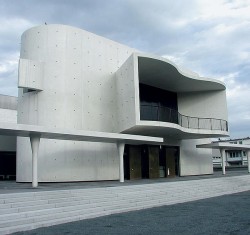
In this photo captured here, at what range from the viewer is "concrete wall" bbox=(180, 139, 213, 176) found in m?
28.9

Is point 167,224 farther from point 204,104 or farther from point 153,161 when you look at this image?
point 204,104

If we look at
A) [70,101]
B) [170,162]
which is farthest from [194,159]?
[70,101]

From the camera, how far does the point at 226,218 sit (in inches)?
407

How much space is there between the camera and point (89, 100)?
2236cm

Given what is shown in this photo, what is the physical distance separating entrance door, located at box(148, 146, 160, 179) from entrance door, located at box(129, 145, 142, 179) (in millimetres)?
987

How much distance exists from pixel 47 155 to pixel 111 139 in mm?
4329

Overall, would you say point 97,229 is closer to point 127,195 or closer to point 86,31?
point 127,195

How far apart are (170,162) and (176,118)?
4.00 meters

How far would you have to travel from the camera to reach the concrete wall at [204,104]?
28453 mm

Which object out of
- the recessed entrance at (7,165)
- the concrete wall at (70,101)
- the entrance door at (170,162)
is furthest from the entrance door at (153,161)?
the recessed entrance at (7,165)

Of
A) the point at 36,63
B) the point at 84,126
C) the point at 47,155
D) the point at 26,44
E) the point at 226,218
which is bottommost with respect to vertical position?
the point at 226,218

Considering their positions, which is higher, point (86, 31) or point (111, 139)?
point (86, 31)

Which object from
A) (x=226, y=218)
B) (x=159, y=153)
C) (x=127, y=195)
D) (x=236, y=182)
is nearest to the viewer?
(x=226, y=218)

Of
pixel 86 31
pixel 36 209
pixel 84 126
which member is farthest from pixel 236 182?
pixel 36 209
